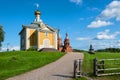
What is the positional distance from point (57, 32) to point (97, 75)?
5005 cm

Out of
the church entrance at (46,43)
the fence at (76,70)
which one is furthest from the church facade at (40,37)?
the fence at (76,70)

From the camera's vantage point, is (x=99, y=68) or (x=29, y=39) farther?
(x=29, y=39)

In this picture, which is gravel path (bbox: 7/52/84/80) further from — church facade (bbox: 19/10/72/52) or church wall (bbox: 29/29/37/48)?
church wall (bbox: 29/29/37/48)

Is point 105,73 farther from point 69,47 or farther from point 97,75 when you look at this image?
point 69,47

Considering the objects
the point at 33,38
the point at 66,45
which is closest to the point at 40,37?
the point at 33,38

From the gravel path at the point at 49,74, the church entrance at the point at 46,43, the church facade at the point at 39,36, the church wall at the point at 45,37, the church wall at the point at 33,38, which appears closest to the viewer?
the gravel path at the point at 49,74

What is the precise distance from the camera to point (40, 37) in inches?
2591

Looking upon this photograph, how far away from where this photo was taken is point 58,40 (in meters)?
70.7

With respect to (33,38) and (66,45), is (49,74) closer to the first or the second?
(66,45)

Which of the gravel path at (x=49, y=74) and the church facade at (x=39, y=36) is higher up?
the church facade at (x=39, y=36)

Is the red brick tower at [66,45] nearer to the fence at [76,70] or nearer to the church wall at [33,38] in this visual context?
the church wall at [33,38]

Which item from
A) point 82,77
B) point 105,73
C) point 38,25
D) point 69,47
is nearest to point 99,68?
point 105,73

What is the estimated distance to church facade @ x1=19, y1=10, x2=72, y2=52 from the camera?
2584 inches

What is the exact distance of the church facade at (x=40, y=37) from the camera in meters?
65.6
